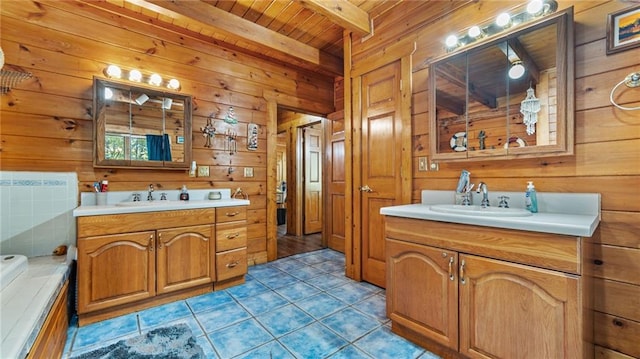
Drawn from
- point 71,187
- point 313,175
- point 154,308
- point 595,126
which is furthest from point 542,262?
point 313,175

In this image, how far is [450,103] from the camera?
1.94 meters

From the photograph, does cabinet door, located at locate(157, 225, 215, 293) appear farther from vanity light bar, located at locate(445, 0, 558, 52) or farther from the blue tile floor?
vanity light bar, located at locate(445, 0, 558, 52)

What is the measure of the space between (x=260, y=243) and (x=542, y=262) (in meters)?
2.69

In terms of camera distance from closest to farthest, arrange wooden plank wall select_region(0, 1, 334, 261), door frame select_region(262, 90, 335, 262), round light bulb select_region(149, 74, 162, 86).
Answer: wooden plank wall select_region(0, 1, 334, 261), round light bulb select_region(149, 74, 162, 86), door frame select_region(262, 90, 335, 262)

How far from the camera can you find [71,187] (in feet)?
7.20

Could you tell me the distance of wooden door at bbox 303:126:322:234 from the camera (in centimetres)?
477

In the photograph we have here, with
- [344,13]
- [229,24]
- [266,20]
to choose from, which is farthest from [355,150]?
[229,24]

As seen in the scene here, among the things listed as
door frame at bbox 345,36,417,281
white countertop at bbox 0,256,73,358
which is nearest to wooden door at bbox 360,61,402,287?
door frame at bbox 345,36,417,281

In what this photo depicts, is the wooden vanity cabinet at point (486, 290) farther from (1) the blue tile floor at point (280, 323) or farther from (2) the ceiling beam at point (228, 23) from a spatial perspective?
(2) the ceiling beam at point (228, 23)

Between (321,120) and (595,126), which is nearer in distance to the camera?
(595,126)

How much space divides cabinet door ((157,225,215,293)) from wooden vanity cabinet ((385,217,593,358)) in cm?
155

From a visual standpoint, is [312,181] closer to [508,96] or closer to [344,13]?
[344,13]

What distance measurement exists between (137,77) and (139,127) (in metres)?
0.45

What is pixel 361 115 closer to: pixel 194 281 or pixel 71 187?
pixel 194 281
